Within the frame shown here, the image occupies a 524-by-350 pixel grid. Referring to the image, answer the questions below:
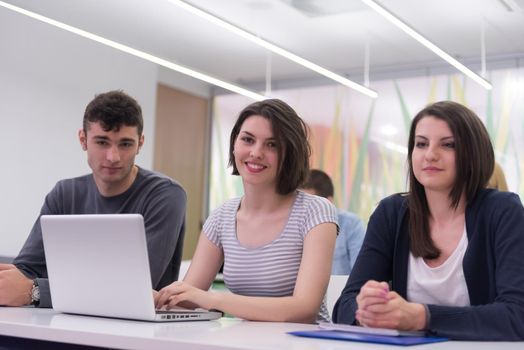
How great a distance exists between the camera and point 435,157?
188 centimetres

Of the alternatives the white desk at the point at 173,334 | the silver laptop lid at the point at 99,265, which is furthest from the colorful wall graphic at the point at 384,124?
the silver laptop lid at the point at 99,265

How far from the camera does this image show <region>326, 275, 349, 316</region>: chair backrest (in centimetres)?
258

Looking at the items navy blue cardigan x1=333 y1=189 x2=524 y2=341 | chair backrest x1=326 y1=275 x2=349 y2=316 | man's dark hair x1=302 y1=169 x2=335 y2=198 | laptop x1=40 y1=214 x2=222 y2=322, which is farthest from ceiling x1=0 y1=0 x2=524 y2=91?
laptop x1=40 y1=214 x2=222 y2=322

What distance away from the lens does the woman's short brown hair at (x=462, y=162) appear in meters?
1.88

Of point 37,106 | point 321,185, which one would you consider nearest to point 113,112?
point 321,185

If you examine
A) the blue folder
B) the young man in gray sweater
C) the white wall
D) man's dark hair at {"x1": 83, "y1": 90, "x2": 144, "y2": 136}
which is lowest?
the blue folder

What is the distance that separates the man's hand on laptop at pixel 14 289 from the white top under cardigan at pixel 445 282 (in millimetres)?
1113

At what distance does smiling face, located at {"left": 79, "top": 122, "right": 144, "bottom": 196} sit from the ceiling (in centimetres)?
298

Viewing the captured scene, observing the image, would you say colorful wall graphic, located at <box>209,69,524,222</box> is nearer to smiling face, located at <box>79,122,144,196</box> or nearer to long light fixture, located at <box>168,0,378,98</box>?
long light fixture, located at <box>168,0,378,98</box>

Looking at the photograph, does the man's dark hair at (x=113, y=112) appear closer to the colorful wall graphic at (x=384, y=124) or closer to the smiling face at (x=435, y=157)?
the smiling face at (x=435, y=157)

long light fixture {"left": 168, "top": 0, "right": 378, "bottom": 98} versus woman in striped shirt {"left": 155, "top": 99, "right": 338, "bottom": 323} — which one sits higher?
long light fixture {"left": 168, "top": 0, "right": 378, "bottom": 98}

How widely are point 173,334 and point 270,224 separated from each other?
743mm

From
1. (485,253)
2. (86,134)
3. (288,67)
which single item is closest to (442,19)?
(288,67)

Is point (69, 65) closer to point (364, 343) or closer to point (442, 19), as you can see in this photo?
point (442, 19)
